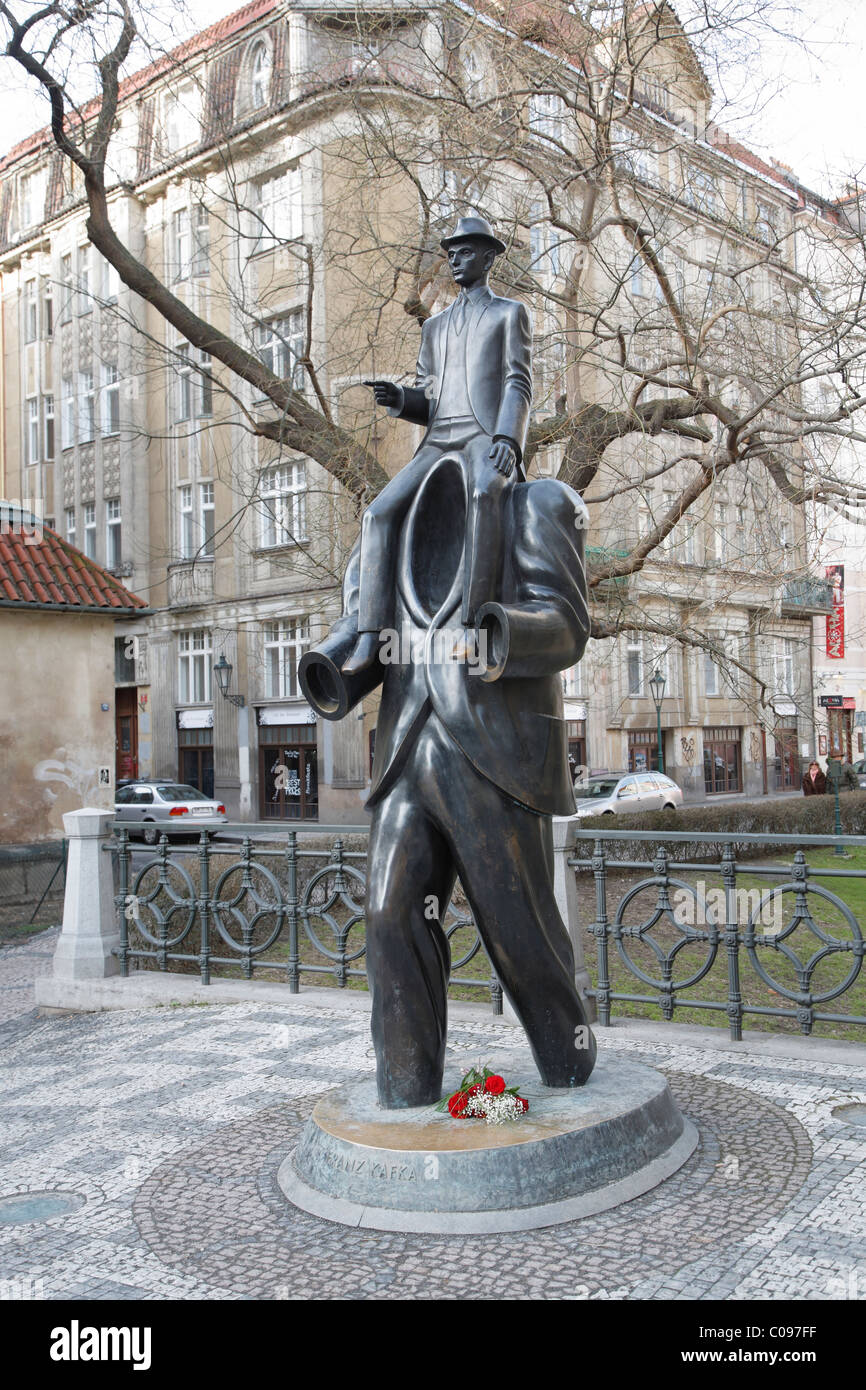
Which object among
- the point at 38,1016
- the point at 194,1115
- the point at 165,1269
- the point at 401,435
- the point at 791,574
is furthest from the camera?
the point at 401,435

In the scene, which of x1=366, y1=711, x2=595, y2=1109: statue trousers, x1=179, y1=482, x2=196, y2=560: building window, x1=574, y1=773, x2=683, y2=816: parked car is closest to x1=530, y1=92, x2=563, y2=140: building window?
x1=366, y1=711, x2=595, y2=1109: statue trousers

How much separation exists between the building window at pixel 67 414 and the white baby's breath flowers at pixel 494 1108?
126ft

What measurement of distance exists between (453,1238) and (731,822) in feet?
55.3

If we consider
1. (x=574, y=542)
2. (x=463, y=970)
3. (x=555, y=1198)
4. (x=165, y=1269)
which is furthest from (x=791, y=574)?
(x=165, y=1269)

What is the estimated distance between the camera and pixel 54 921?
1580 centimetres

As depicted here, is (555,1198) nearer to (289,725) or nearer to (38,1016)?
(38,1016)

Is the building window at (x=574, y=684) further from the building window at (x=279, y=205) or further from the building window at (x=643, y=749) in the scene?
the building window at (x=279, y=205)

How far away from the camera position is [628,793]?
26.4m

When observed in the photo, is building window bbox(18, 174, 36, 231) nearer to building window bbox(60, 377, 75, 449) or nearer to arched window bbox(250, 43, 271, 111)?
building window bbox(60, 377, 75, 449)

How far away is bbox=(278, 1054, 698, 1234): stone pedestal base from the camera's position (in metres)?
4.08

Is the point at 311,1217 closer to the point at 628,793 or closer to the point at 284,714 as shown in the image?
the point at 628,793

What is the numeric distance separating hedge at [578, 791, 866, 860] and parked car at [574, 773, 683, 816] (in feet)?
13.1

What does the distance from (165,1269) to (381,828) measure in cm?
171

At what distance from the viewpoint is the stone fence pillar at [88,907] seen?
29.8 ft
